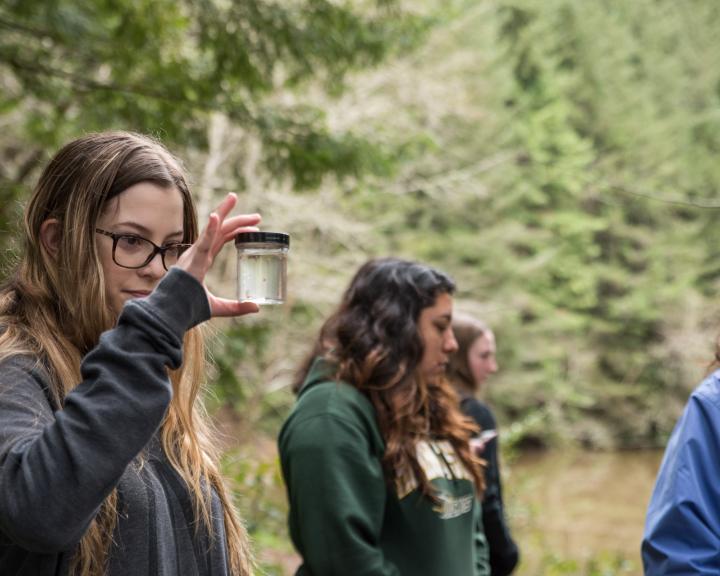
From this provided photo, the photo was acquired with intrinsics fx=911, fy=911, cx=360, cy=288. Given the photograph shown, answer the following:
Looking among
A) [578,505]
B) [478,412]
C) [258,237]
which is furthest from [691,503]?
[578,505]

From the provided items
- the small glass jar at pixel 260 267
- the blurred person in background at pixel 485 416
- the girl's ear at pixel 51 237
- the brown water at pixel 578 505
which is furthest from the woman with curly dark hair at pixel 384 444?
the brown water at pixel 578 505

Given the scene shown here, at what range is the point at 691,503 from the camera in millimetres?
2062

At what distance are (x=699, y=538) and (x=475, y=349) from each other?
247 centimetres

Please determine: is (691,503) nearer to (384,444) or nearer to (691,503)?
(691,503)

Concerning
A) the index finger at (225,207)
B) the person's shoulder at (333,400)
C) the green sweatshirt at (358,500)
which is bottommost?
the green sweatshirt at (358,500)

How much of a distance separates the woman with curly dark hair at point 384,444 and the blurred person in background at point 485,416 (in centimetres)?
61

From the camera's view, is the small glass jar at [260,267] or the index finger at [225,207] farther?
the small glass jar at [260,267]

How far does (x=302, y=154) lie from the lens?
549cm

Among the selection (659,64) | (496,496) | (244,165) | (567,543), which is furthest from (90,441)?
(659,64)

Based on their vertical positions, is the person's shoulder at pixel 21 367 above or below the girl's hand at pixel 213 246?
below

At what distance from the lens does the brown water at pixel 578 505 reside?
29.2 feet

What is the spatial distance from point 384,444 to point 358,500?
9.3 inches

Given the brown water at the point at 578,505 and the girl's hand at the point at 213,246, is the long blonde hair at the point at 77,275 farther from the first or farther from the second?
the brown water at the point at 578,505

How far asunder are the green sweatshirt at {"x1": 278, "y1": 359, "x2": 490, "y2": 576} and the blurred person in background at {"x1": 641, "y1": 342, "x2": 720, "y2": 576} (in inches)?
29.3
